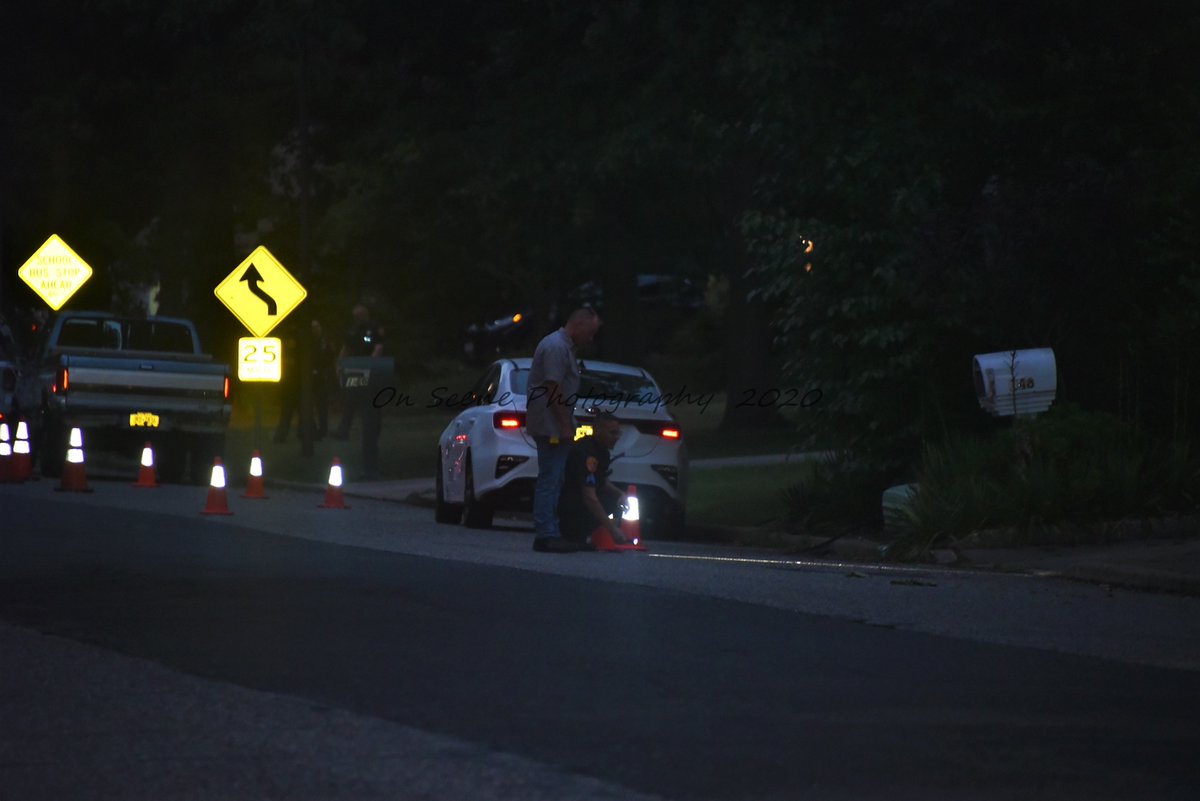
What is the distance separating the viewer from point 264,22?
105 ft

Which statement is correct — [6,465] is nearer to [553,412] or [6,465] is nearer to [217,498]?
[217,498]

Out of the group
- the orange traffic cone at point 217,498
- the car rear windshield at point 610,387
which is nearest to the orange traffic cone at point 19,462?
the orange traffic cone at point 217,498

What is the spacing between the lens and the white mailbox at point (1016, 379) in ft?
56.6

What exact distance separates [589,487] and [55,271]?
21.9m

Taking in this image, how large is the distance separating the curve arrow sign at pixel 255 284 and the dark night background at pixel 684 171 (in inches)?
122

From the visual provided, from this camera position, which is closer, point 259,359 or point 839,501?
point 839,501

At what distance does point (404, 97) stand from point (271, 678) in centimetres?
2391

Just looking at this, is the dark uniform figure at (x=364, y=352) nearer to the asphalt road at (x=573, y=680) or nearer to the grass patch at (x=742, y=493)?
the grass patch at (x=742, y=493)

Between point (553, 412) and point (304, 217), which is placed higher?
point (304, 217)

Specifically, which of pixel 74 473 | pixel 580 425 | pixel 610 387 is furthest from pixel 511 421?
pixel 74 473

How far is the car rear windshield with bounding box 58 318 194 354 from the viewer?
2914 cm

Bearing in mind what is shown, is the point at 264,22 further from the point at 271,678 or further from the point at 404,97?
the point at 271,678

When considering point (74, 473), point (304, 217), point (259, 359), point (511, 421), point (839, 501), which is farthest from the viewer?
point (304, 217)

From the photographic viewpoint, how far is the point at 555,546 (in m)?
15.8
